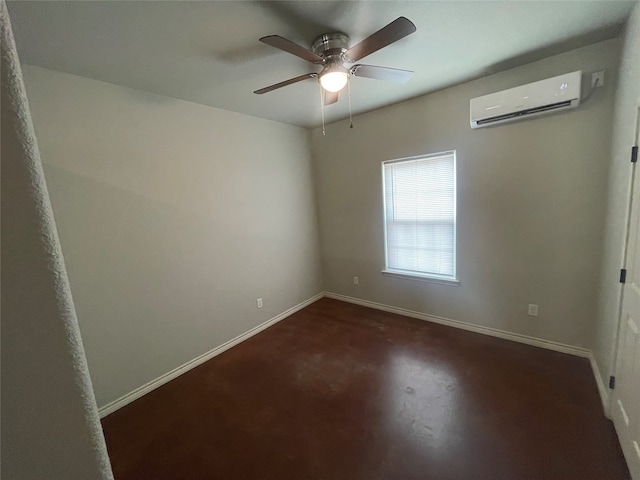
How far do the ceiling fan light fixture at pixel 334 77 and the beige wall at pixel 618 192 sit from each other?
167 centimetres

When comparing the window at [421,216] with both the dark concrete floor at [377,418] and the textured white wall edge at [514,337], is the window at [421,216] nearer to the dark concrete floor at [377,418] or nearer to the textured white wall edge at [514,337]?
the textured white wall edge at [514,337]

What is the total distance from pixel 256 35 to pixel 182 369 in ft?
9.48

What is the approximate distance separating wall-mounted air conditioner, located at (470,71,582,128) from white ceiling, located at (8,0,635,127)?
0.81 feet

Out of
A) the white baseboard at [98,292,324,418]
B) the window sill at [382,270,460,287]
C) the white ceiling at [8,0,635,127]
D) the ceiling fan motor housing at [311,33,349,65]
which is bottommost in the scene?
the white baseboard at [98,292,324,418]

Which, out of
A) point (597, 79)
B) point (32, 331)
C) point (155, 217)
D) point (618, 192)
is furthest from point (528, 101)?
point (155, 217)

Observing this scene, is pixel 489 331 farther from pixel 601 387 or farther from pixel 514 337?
pixel 601 387

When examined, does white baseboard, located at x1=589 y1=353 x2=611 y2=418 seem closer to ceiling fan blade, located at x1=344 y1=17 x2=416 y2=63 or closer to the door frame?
the door frame

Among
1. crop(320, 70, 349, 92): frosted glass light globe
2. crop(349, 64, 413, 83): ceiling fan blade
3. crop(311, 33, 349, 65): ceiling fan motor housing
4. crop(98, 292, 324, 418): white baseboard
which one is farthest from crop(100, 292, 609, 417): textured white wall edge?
crop(311, 33, 349, 65): ceiling fan motor housing

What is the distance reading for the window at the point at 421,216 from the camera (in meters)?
2.99

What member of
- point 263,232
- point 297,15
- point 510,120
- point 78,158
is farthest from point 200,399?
point 510,120

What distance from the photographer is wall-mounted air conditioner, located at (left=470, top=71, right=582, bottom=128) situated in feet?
6.83

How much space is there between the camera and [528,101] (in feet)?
7.36

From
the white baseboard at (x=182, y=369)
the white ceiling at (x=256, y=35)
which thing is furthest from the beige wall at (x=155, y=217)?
the white ceiling at (x=256, y=35)

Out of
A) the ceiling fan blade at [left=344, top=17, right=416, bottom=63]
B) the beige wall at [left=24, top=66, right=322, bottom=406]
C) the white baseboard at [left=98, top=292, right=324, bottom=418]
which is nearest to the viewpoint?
the ceiling fan blade at [left=344, top=17, right=416, bottom=63]
